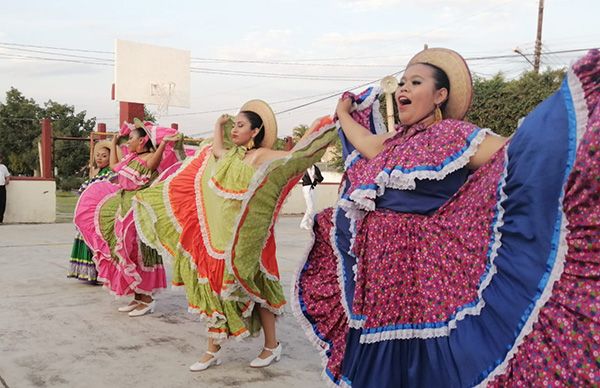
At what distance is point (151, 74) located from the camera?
17.3 m

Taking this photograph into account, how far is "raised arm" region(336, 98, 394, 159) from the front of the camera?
2684 mm

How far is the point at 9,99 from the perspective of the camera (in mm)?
34812

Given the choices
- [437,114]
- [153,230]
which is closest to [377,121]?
[437,114]

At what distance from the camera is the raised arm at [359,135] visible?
2684mm

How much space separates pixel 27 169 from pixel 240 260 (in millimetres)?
34046

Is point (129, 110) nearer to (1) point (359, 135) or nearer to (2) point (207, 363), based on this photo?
(2) point (207, 363)

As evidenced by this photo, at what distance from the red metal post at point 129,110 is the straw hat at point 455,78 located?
14.2 meters

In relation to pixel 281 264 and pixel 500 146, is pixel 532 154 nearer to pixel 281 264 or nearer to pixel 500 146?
pixel 500 146

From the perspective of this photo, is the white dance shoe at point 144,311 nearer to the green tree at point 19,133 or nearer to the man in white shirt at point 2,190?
the man in white shirt at point 2,190

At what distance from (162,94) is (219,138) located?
46.5 feet

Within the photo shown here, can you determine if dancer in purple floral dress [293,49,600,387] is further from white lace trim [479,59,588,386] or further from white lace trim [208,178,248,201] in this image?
white lace trim [208,178,248,201]

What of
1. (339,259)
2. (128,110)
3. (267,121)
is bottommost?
(339,259)

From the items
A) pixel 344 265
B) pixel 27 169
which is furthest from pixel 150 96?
pixel 27 169

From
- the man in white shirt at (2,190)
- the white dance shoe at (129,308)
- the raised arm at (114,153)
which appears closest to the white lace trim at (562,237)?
the white dance shoe at (129,308)
